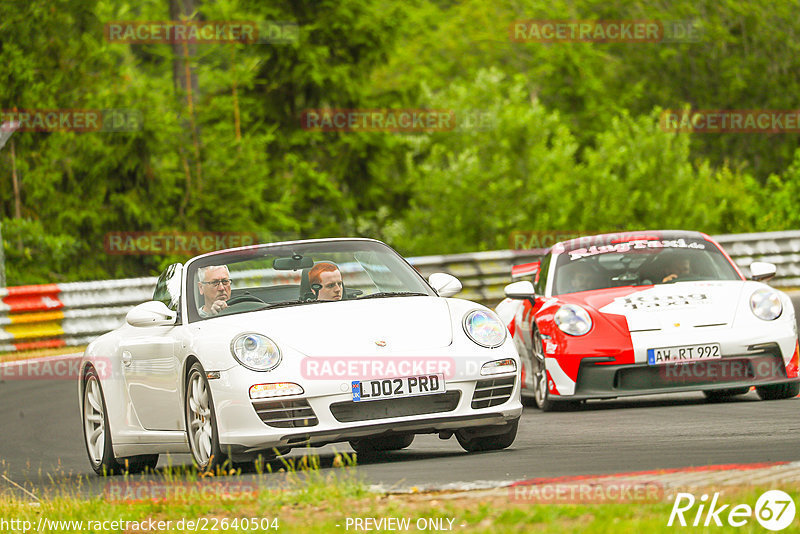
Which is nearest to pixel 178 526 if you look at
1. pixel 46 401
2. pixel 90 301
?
pixel 46 401

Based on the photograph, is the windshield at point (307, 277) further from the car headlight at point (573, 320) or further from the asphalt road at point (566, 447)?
the car headlight at point (573, 320)

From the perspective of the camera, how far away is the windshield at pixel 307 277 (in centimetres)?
862

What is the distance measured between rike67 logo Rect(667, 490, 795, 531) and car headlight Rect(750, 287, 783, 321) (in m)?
5.45

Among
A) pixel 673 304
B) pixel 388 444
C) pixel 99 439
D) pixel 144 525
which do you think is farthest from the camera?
pixel 673 304

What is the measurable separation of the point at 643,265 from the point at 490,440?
384cm

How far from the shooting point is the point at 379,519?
552 cm

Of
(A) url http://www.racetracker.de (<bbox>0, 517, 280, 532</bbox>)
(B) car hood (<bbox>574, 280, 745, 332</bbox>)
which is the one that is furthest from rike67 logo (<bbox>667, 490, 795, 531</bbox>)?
(B) car hood (<bbox>574, 280, 745, 332</bbox>)

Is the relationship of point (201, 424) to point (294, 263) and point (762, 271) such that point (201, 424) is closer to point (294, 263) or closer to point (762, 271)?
point (294, 263)

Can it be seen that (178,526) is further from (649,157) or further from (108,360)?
(649,157)

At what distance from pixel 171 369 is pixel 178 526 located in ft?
8.45

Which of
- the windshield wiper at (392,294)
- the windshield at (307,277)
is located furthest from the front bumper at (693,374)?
the windshield wiper at (392,294)

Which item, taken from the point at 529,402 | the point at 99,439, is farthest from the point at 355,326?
the point at 529,402

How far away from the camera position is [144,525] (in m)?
6.07

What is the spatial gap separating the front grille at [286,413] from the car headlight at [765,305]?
14.4ft
